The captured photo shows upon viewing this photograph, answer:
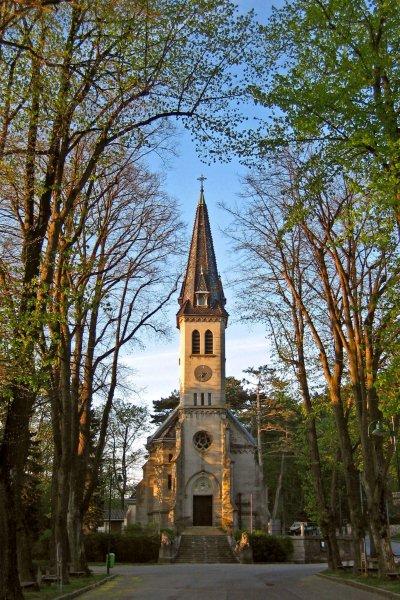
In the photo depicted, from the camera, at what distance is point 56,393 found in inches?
794

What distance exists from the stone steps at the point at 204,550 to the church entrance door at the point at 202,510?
10.6ft

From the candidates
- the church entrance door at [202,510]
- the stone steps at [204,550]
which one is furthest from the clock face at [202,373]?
the stone steps at [204,550]

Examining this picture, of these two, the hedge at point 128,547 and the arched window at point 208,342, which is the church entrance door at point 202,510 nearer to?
the hedge at point 128,547

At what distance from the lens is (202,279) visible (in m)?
58.5

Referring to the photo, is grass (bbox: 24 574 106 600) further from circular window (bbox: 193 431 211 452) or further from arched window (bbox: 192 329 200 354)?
A: arched window (bbox: 192 329 200 354)

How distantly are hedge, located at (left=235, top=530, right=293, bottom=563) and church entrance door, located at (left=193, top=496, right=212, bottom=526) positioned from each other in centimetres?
833

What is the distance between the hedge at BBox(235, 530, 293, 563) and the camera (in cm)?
4353

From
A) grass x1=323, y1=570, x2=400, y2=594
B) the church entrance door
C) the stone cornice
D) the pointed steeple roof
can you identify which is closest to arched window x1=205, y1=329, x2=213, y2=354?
the stone cornice

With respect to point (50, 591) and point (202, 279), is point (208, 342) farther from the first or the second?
point (50, 591)

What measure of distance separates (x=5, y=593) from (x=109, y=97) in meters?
9.71

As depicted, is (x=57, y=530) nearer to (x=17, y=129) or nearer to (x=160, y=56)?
(x=17, y=129)

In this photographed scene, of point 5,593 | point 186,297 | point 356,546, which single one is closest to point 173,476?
point 186,297

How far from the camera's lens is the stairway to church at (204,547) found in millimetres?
44438

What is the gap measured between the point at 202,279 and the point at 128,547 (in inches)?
926
